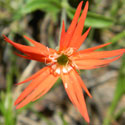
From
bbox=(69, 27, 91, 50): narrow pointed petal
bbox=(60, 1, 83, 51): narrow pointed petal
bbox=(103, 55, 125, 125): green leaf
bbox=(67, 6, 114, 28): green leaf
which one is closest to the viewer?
bbox=(60, 1, 83, 51): narrow pointed petal

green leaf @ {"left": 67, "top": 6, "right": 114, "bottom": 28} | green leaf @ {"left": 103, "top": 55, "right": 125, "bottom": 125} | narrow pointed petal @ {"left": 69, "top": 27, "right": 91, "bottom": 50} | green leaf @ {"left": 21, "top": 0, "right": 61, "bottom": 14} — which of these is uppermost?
green leaf @ {"left": 21, "top": 0, "right": 61, "bottom": 14}

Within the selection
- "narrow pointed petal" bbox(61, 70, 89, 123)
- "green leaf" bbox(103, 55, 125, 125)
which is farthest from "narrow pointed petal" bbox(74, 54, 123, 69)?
"green leaf" bbox(103, 55, 125, 125)

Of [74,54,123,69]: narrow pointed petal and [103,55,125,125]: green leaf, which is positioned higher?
[103,55,125,125]: green leaf

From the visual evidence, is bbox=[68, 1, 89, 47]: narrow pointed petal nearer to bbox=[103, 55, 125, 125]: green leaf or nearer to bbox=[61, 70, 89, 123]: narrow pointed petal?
bbox=[61, 70, 89, 123]: narrow pointed petal

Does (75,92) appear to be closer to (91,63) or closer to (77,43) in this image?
(91,63)

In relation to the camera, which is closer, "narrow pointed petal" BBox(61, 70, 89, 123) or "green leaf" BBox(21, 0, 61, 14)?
"narrow pointed petal" BBox(61, 70, 89, 123)

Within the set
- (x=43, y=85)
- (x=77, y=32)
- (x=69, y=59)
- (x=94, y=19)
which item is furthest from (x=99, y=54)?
(x=94, y=19)

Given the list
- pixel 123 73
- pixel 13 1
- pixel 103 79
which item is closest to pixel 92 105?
pixel 103 79
